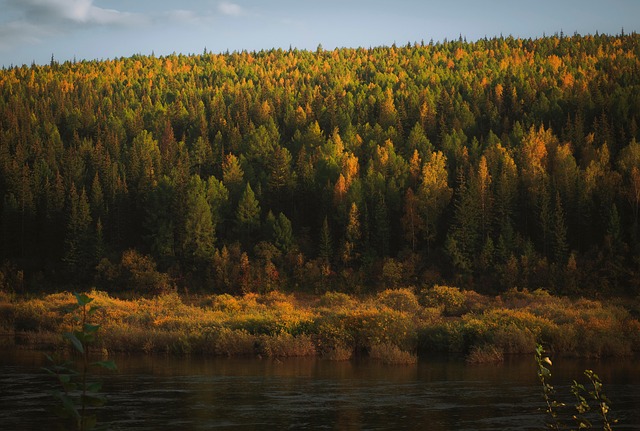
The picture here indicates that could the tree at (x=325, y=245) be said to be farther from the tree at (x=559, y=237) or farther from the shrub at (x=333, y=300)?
the tree at (x=559, y=237)

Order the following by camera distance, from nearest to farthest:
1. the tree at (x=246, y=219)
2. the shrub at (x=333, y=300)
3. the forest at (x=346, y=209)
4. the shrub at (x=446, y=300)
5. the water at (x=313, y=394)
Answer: the water at (x=313, y=394) < the shrub at (x=446, y=300) < the shrub at (x=333, y=300) < the forest at (x=346, y=209) < the tree at (x=246, y=219)

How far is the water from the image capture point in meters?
25.2

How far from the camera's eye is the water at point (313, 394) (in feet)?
82.6

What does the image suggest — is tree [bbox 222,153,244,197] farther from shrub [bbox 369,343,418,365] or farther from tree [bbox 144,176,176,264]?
shrub [bbox 369,343,418,365]

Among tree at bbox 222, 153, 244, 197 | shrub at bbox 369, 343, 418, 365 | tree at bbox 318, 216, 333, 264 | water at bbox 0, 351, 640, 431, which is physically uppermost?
tree at bbox 222, 153, 244, 197

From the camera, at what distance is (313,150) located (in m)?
135

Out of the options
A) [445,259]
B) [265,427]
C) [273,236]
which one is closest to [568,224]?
[445,259]

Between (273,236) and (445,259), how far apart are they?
70.1ft

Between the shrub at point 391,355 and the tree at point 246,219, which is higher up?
the tree at point 246,219

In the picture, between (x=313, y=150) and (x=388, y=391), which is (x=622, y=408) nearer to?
(x=388, y=391)

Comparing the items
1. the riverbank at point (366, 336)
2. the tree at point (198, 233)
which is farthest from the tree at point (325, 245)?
the riverbank at point (366, 336)

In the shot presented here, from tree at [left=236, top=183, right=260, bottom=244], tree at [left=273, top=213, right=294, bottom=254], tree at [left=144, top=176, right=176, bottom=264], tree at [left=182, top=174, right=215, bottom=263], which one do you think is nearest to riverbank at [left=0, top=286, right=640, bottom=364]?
tree at [left=182, top=174, right=215, bottom=263]

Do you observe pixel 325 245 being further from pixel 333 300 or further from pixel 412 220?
pixel 333 300

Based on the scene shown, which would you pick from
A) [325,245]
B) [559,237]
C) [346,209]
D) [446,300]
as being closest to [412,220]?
[346,209]
